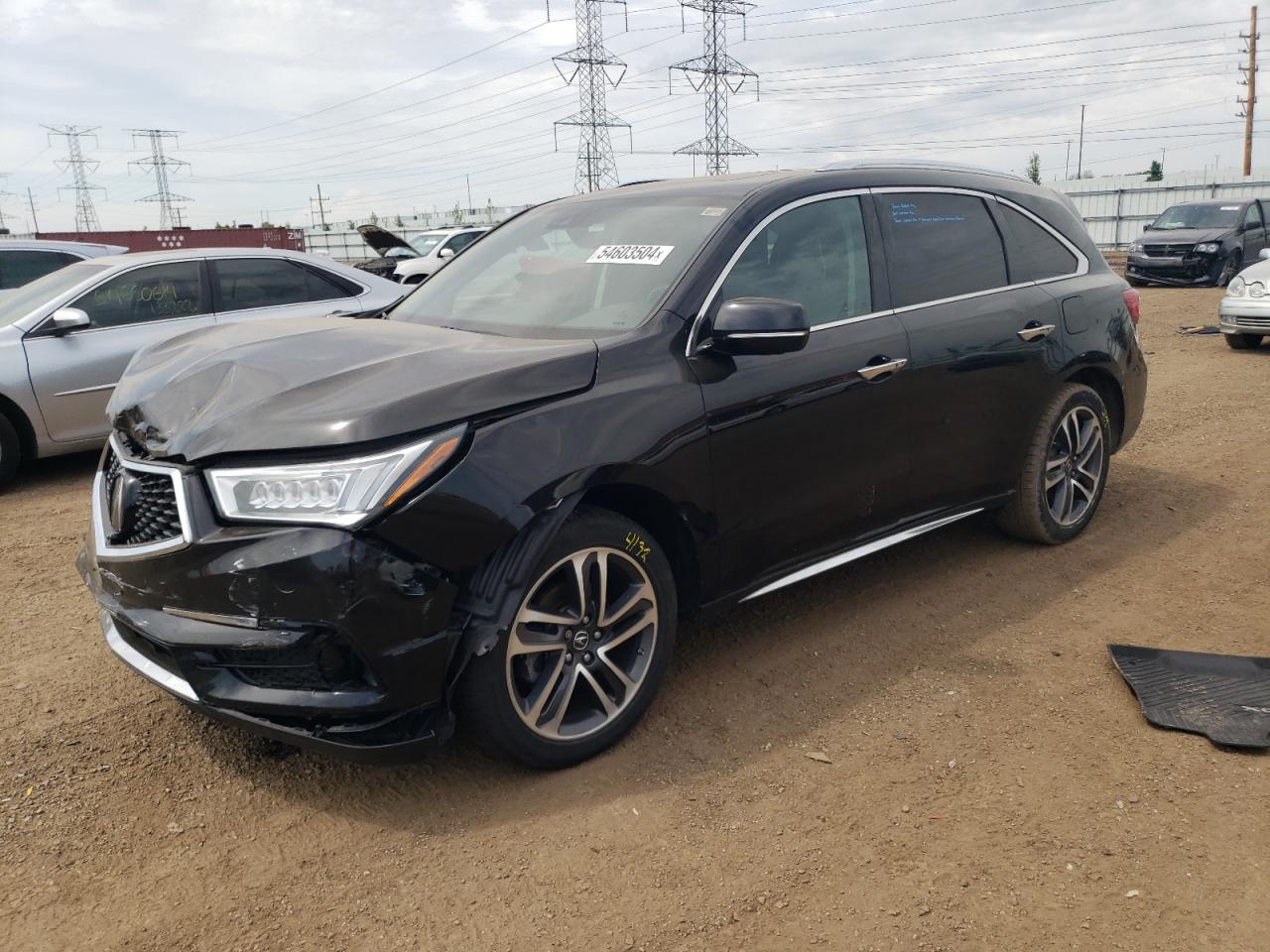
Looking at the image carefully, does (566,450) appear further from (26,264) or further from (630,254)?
(26,264)

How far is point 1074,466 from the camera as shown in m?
4.97

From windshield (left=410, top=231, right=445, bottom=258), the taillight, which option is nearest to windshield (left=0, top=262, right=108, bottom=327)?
the taillight

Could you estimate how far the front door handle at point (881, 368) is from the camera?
3.79 metres

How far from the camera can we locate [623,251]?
12.1 feet

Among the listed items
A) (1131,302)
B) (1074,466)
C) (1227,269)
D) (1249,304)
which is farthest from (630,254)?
(1227,269)

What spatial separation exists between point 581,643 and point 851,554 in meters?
1.33

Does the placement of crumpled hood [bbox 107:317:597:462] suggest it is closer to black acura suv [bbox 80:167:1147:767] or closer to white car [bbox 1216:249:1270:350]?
black acura suv [bbox 80:167:1147:767]

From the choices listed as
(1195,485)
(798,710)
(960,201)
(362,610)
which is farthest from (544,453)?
(1195,485)

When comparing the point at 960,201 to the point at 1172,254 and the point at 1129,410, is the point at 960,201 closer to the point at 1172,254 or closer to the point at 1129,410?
the point at 1129,410

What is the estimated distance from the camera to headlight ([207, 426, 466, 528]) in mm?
2578

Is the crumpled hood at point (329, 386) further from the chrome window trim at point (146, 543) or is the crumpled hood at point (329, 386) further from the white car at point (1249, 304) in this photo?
the white car at point (1249, 304)

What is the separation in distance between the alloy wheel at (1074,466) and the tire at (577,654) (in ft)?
8.16

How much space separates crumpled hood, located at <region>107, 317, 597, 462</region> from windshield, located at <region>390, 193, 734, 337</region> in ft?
0.87

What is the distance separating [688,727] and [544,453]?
110cm
